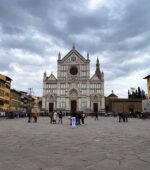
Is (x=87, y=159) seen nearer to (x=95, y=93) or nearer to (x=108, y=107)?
(x=95, y=93)

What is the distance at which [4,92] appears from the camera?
68938 millimetres

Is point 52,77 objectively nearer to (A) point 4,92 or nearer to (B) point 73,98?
(B) point 73,98

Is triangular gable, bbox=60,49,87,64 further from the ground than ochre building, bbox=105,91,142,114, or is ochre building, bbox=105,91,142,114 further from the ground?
triangular gable, bbox=60,49,87,64

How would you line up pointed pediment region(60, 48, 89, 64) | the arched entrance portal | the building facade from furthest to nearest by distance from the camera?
pointed pediment region(60, 48, 89, 64) → the arched entrance portal → the building facade

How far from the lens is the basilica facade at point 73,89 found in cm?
8638

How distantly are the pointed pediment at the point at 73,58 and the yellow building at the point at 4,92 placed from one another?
2154 cm

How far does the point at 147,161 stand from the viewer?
6996mm

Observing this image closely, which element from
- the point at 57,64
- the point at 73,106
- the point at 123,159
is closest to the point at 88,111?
the point at 73,106

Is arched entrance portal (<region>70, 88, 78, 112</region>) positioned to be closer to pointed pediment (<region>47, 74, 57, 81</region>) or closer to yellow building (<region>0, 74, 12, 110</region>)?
pointed pediment (<region>47, 74, 57, 81</region>)

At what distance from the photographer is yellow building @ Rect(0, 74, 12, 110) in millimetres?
66037

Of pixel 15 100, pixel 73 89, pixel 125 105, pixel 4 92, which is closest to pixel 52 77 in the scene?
pixel 73 89


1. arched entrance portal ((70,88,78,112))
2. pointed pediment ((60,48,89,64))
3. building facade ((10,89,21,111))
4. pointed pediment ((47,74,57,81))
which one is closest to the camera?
building facade ((10,89,21,111))

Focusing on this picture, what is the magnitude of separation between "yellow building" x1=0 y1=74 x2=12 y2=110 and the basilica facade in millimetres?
14992

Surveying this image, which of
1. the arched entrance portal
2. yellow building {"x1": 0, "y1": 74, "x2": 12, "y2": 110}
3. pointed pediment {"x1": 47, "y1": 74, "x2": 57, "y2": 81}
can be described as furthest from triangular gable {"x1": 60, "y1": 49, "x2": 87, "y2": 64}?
yellow building {"x1": 0, "y1": 74, "x2": 12, "y2": 110}
